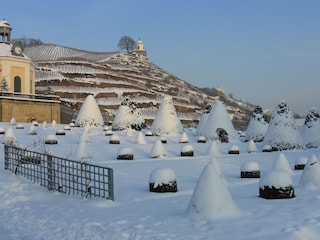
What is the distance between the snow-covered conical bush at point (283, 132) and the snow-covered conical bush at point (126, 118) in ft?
45.0

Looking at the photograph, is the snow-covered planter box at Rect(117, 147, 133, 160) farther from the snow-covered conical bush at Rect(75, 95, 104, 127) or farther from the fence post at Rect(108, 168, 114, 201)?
the snow-covered conical bush at Rect(75, 95, 104, 127)

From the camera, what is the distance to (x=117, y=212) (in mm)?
10086

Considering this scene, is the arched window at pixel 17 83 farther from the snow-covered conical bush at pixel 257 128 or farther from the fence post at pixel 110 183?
the fence post at pixel 110 183

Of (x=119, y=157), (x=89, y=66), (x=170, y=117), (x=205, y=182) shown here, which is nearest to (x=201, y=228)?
(x=205, y=182)

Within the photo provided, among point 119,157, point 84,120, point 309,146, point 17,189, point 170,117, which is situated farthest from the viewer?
point 84,120

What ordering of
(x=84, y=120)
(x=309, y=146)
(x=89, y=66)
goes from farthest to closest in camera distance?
1. (x=89, y=66)
2. (x=84, y=120)
3. (x=309, y=146)

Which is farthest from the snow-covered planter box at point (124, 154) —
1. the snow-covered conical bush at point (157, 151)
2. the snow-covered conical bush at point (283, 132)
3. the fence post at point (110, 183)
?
the snow-covered conical bush at point (283, 132)

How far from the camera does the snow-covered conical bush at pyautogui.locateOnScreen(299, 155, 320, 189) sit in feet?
39.5

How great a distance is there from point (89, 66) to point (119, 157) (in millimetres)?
89233

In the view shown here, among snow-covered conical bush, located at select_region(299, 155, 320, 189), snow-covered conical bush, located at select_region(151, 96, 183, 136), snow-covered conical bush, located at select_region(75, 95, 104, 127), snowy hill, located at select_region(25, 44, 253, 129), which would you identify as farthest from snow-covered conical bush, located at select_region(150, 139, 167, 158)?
snowy hill, located at select_region(25, 44, 253, 129)

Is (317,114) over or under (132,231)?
over

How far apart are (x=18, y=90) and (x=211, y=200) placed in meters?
50.9

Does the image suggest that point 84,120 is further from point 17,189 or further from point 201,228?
point 201,228

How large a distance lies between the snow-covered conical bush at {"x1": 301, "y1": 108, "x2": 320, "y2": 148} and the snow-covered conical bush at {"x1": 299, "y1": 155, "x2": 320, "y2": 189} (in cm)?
1973
